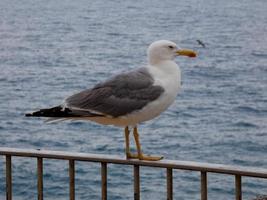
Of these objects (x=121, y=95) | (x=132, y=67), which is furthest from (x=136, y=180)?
(x=132, y=67)

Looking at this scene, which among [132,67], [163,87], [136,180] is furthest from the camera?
[132,67]

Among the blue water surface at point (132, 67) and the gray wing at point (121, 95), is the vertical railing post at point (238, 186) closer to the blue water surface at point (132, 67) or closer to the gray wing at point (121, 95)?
the gray wing at point (121, 95)

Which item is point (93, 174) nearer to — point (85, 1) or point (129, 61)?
point (129, 61)

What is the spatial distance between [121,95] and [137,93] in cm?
7

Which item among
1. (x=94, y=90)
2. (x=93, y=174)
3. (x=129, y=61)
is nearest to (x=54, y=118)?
(x=94, y=90)

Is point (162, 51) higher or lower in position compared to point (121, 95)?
higher

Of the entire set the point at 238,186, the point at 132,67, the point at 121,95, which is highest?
the point at 132,67

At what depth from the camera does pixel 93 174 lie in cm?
2688

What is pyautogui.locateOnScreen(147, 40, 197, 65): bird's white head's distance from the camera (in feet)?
11.1

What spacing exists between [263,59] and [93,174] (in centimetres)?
2614

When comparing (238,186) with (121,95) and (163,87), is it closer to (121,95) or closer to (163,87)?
(163,87)

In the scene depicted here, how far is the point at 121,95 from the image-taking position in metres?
3.39

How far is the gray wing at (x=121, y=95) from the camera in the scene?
335 cm

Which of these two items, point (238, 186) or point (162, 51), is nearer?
point (238, 186)
